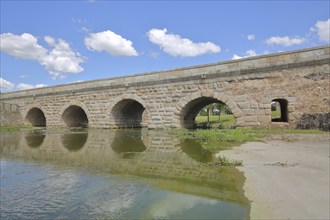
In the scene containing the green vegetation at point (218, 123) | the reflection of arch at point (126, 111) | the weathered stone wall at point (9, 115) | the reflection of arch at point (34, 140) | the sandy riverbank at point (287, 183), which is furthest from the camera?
the weathered stone wall at point (9, 115)

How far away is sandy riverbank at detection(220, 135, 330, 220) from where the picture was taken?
11.5 feet

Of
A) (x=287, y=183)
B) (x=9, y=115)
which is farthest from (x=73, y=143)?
(x=9, y=115)

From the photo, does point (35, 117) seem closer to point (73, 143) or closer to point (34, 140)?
point (34, 140)

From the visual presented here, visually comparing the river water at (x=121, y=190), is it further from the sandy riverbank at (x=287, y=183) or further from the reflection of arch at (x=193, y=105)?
the reflection of arch at (x=193, y=105)

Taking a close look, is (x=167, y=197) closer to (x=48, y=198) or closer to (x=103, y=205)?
(x=103, y=205)

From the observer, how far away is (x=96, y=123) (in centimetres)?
2180

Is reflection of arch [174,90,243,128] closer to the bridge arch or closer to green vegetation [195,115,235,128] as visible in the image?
green vegetation [195,115,235,128]

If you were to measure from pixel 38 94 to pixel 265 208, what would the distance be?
85.8 feet

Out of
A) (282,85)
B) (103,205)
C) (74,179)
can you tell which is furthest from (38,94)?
(103,205)

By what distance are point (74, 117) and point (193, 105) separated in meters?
13.6

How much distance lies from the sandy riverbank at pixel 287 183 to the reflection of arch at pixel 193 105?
23.2 feet

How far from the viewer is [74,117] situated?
87.1 ft

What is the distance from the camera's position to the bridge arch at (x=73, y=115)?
2364cm

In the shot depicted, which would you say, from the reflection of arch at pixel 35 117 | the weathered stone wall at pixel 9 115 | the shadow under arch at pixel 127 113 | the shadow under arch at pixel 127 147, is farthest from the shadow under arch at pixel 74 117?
the shadow under arch at pixel 127 147
